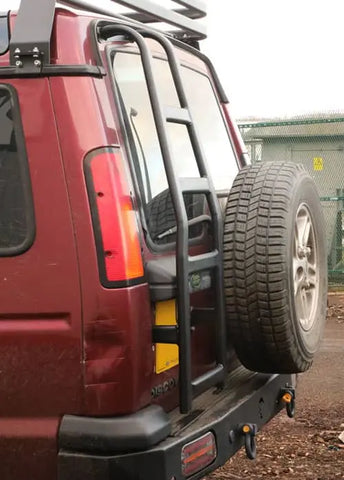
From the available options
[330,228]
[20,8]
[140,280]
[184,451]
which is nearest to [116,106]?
[20,8]

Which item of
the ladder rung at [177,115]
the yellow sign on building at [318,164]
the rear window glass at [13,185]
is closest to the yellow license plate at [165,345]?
the rear window glass at [13,185]

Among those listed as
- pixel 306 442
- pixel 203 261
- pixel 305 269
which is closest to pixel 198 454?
pixel 203 261

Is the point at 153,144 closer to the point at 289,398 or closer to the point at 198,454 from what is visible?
the point at 198,454

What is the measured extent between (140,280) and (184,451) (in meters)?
0.68

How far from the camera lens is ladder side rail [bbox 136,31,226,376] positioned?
3.03 m

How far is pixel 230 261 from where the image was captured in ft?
10.1

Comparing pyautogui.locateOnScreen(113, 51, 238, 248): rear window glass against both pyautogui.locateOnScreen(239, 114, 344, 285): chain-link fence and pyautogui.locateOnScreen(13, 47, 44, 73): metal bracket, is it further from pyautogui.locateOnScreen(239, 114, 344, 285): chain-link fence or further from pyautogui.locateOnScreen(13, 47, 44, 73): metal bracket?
pyautogui.locateOnScreen(239, 114, 344, 285): chain-link fence

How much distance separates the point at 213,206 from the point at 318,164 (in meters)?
8.44

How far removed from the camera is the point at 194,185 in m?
3.00

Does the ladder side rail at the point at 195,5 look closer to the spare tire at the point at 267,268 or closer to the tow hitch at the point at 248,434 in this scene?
the spare tire at the point at 267,268

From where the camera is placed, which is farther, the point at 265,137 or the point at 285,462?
the point at 265,137

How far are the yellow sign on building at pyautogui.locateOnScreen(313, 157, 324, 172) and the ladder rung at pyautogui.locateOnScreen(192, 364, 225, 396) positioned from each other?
843 cm

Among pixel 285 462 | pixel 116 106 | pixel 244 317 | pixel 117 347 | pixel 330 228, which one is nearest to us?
pixel 117 347

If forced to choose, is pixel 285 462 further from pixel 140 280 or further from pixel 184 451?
pixel 140 280
